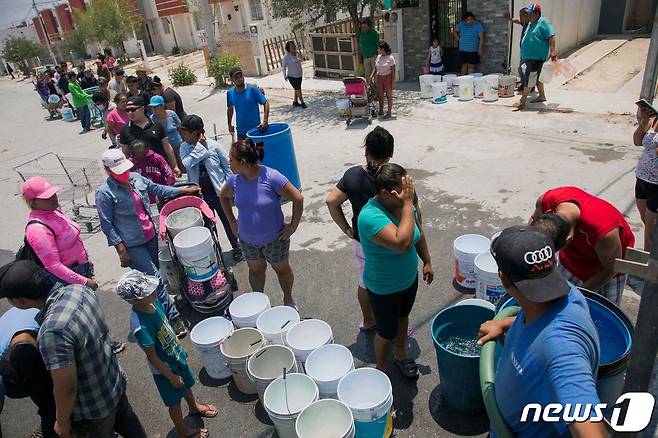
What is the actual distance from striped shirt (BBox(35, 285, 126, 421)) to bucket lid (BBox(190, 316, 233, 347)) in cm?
110

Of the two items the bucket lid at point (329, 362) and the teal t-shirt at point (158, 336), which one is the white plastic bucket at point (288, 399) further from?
the teal t-shirt at point (158, 336)

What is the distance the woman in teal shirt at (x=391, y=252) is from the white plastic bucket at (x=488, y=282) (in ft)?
2.12

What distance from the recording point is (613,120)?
8492mm

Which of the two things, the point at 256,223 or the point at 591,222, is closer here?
the point at 591,222

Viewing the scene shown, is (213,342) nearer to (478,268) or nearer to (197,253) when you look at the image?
(197,253)

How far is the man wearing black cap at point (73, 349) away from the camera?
99.5 inches

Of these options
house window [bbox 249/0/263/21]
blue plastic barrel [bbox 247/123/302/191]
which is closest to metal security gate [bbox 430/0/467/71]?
blue plastic barrel [bbox 247/123/302/191]

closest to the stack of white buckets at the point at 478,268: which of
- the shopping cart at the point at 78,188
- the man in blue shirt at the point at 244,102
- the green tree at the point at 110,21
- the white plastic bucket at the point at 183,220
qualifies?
the white plastic bucket at the point at 183,220

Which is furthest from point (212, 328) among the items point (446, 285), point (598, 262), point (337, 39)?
point (337, 39)

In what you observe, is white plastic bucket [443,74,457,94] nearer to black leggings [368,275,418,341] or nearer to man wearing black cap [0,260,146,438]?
black leggings [368,275,418,341]

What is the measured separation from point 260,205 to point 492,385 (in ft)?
8.75

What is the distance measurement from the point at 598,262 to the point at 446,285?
6.83ft

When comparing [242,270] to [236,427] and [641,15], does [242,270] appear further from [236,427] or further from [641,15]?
[641,15]

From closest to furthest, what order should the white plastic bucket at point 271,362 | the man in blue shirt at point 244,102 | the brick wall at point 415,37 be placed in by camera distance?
1. the white plastic bucket at point 271,362
2. the man in blue shirt at point 244,102
3. the brick wall at point 415,37
